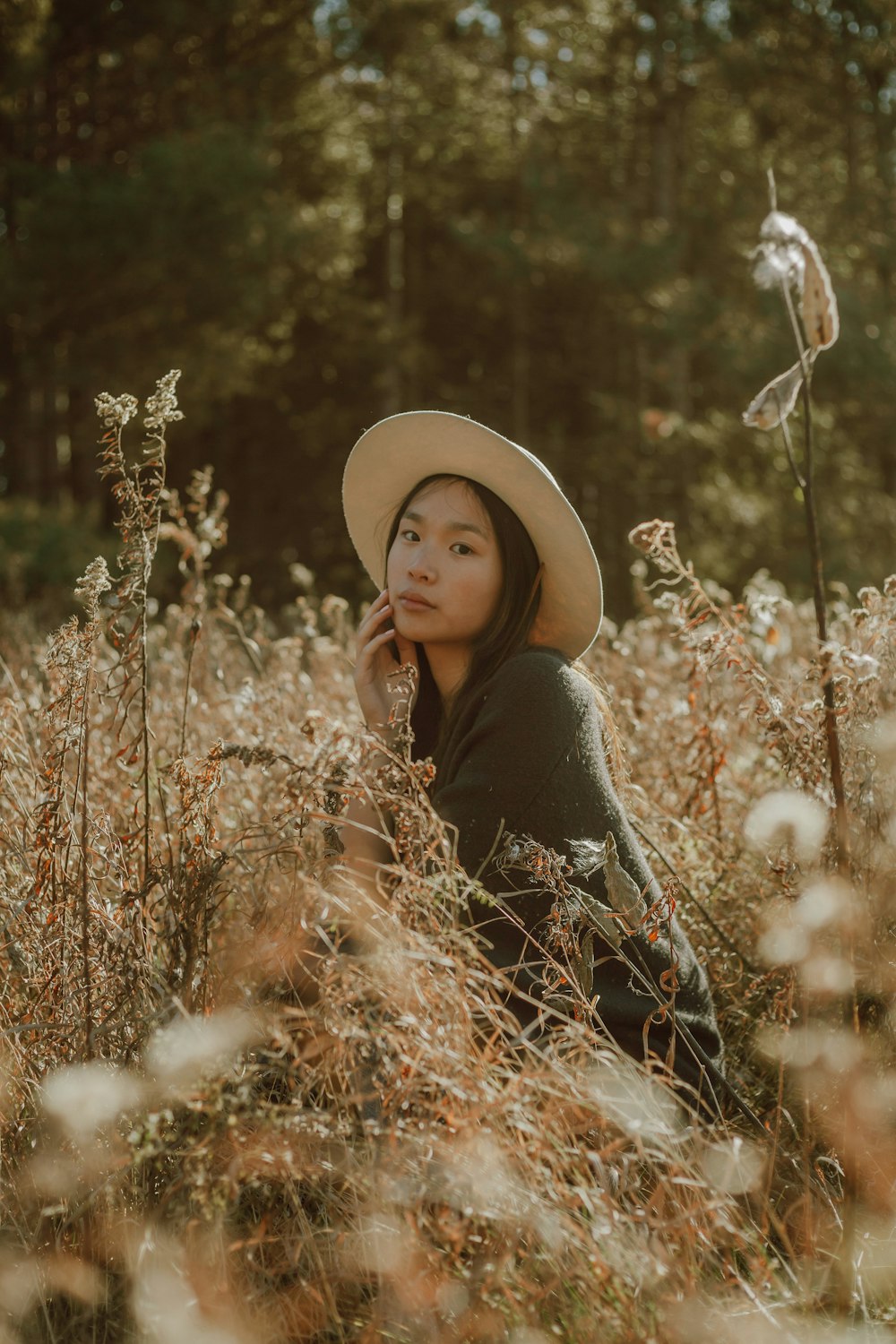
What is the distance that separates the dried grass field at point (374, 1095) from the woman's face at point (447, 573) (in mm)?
381

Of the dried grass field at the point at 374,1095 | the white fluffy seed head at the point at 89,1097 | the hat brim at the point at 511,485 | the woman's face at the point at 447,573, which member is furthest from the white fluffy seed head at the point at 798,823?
the white fluffy seed head at the point at 89,1097

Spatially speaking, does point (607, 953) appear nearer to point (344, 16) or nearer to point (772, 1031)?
point (772, 1031)

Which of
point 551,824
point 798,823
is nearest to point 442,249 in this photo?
point 551,824

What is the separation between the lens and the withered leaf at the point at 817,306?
1823 mm

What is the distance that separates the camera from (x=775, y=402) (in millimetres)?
1932

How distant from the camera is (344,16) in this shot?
1708 cm

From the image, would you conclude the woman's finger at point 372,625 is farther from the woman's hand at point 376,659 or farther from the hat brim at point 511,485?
the hat brim at point 511,485

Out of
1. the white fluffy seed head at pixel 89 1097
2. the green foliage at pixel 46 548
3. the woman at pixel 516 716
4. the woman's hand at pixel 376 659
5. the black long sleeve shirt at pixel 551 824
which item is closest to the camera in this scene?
the white fluffy seed head at pixel 89 1097

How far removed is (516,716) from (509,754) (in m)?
0.07

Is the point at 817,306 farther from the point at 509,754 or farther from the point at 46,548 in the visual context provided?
the point at 46,548

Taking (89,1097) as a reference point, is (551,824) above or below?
above

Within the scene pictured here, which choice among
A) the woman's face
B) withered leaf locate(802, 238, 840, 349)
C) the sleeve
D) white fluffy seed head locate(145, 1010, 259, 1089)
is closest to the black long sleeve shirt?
the sleeve

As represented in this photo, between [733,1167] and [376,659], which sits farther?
[376,659]

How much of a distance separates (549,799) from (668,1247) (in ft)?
2.77
